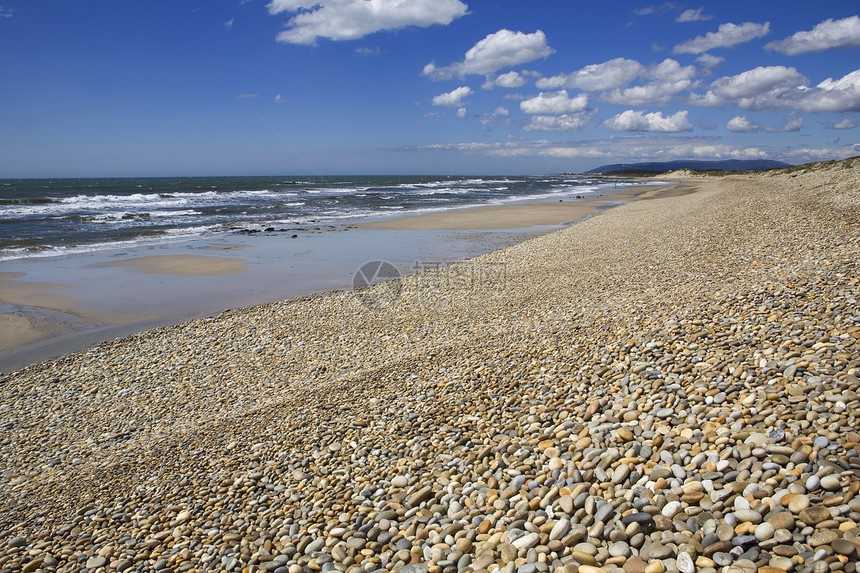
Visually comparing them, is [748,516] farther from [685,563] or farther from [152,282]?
[152,282]

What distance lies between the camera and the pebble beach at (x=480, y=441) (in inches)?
120

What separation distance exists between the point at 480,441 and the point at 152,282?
12871mm

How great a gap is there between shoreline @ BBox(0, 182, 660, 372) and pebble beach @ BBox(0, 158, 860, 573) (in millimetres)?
2039

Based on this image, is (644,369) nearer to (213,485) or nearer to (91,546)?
(213,485)

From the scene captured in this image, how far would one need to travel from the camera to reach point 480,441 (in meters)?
4.53

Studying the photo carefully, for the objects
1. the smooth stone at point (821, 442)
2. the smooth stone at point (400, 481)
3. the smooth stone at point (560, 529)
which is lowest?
the smooth stone at point (400, 481)

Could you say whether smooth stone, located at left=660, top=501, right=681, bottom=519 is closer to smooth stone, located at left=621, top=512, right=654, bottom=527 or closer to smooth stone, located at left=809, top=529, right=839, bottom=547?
smooth stone, located at left=621, top=512, right=654, bottom=527

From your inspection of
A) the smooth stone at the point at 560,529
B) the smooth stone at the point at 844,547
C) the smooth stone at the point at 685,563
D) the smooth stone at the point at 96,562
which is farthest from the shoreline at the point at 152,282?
the smooth stone at the point at 844,547

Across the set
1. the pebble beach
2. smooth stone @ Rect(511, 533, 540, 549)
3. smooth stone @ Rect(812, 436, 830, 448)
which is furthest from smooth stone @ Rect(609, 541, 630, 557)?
smooth stone @ Rect(812, 436, 830, 448)

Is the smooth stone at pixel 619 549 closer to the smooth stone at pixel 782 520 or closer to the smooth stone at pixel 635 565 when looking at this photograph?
the smooth stone at pixel 635 565

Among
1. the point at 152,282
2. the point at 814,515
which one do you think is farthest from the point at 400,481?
the point at 152,282

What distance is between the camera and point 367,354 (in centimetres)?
764

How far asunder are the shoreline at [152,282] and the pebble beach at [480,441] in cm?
204

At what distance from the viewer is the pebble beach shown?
3053mm
